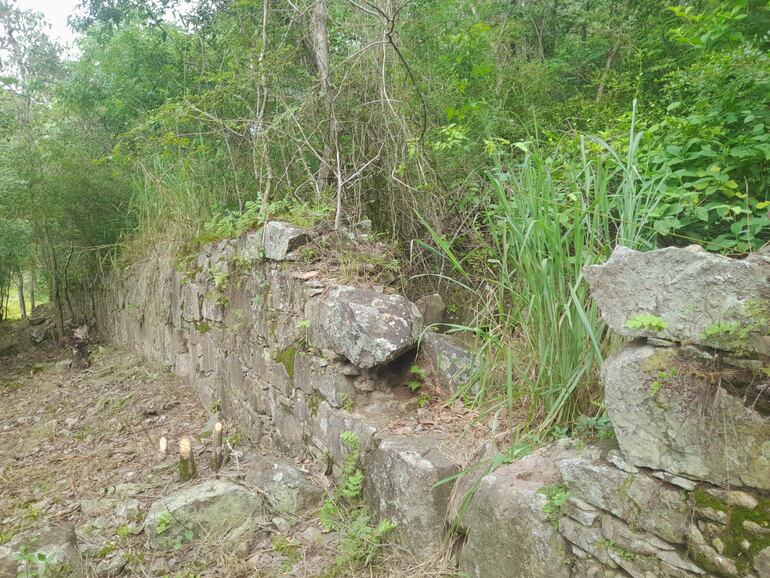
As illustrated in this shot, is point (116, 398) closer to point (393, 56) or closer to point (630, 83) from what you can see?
point (393, 56)

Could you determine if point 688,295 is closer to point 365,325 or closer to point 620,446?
point 620,446

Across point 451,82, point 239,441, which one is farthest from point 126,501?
point 451,82

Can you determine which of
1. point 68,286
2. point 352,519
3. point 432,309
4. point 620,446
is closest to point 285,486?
point 352,519

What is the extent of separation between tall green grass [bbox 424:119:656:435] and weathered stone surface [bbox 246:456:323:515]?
50.5 inches

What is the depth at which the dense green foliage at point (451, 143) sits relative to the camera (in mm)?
2227

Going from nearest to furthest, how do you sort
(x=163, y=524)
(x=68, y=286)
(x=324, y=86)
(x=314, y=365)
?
(x=163, y=524), (x=314, y=365), (x=324, y=86), (x=68, y=286)

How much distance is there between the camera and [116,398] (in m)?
5.86

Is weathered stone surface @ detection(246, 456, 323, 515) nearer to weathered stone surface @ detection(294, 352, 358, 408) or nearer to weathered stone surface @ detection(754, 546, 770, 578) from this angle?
weathered stone surface @ detection(294, 352, 358, 408)

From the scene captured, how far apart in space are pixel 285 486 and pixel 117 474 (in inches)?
69.7

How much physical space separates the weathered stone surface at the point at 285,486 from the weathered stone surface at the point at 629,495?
5.65 ft

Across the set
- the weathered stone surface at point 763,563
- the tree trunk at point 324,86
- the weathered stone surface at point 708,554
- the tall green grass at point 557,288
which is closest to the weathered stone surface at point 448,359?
the tall green grass at point 557,288

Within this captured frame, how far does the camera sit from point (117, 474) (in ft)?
13.2

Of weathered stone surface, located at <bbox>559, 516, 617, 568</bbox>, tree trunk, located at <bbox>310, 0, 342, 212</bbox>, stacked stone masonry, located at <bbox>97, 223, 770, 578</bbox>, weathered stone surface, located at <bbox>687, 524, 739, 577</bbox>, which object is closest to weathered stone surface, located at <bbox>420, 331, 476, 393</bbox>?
stacked stone masonry, located at <bbox>97, 223, 770, 578</bbox>

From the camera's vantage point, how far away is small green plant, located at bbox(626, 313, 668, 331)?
5.22 ft
